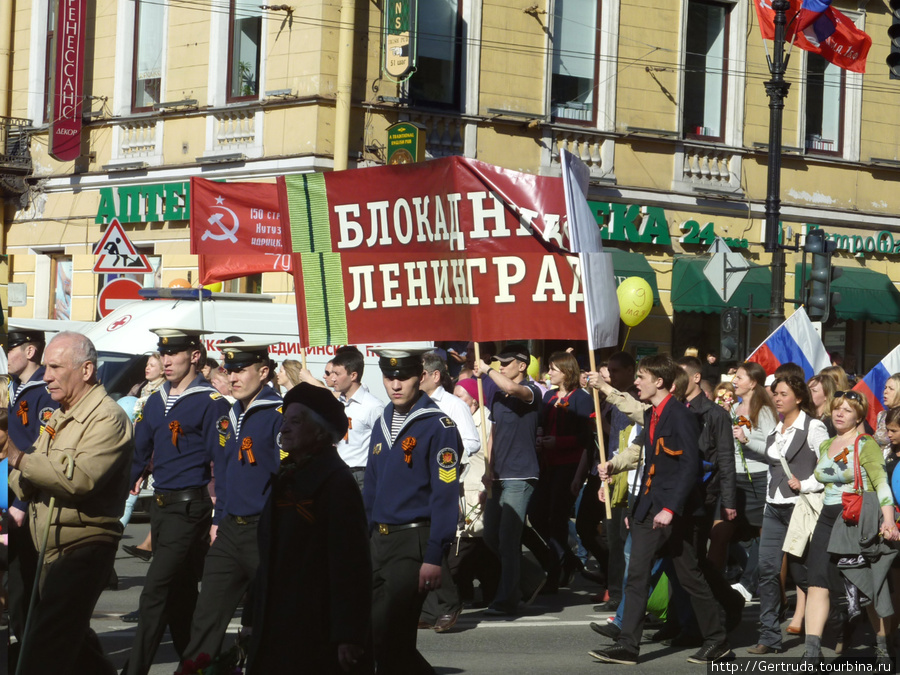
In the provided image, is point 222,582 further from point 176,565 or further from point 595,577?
point 595,577

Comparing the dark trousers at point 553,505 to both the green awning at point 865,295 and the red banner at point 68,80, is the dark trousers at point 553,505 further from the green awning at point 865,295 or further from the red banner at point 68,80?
the red banner at point 68,80

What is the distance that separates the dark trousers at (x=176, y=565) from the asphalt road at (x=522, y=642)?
0.39m

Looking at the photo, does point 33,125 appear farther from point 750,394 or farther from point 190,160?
point 750,394

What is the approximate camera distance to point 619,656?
888 centimetres

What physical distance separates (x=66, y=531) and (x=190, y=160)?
55.7ft

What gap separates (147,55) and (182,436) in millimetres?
16809

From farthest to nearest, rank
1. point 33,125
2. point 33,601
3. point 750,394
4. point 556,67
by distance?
point 33,125 → point 556,67 → point 750,394 → point 33,601

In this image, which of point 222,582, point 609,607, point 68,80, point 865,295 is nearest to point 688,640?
point 609,607

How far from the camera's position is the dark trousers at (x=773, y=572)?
9.40m

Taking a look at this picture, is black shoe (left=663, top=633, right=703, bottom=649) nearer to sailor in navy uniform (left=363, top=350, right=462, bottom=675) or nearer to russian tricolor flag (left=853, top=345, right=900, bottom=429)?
sailor in navy uniform (left=363, top=350, right=462, bottom=675)

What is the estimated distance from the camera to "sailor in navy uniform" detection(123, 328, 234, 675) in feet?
26.3

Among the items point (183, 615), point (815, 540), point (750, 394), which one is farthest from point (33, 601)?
point (750, 394)

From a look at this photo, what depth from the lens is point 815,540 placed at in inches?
348

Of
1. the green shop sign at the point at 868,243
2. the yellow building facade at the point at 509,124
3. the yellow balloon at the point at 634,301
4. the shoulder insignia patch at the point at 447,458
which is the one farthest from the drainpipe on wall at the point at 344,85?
the shoulder insignia patch at the point at 447,458
